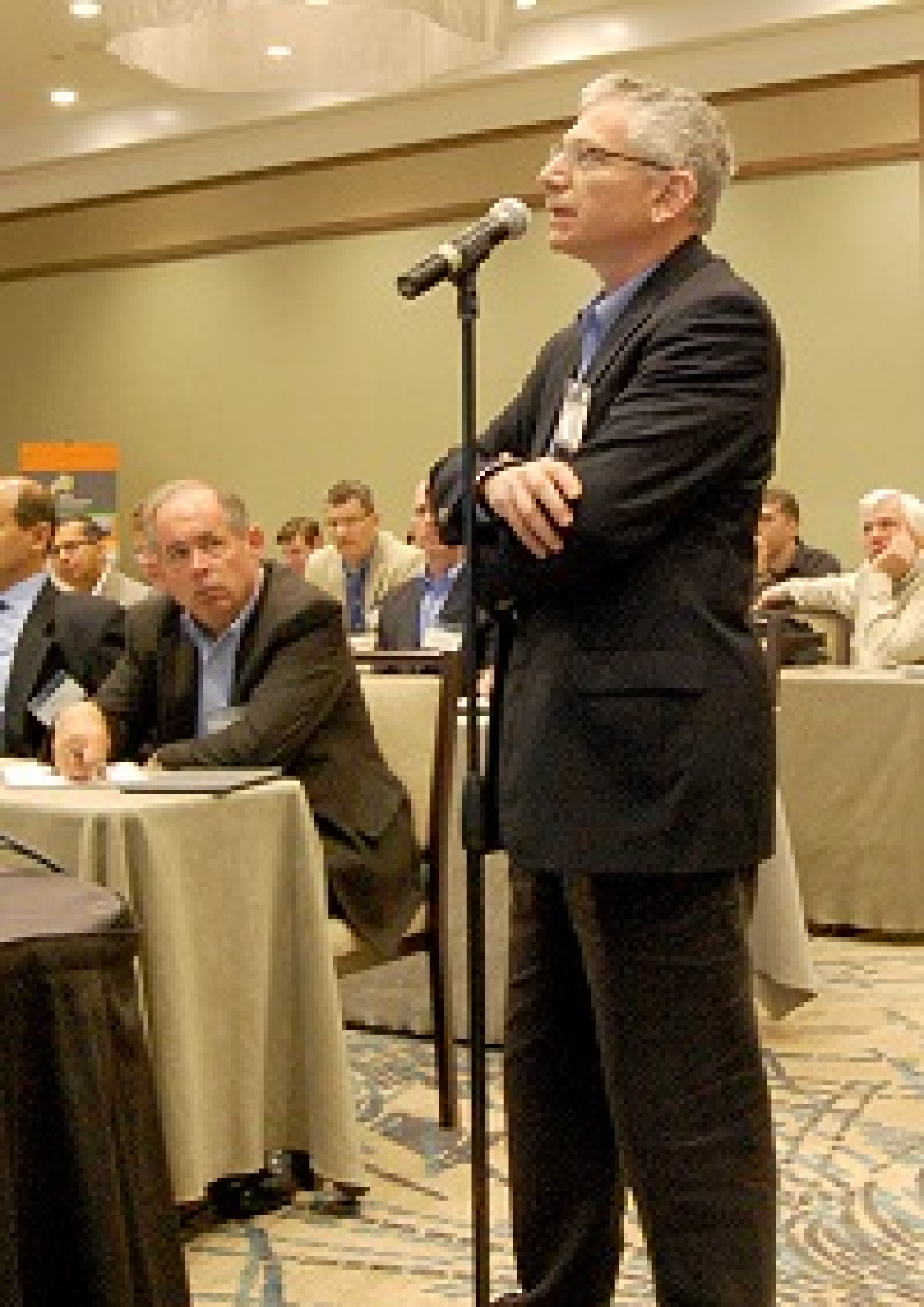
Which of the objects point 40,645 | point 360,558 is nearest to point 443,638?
point 40,645

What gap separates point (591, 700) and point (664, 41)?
750 centimetres

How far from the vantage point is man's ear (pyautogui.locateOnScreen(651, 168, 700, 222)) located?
200 cm

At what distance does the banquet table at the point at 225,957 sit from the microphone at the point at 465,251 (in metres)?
1.03

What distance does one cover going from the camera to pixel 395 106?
9.98m

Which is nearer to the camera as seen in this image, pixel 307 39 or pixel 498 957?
pixel 498 957

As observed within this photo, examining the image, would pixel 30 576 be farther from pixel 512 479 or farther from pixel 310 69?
pixel 310 69

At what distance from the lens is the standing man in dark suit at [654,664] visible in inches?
75.2

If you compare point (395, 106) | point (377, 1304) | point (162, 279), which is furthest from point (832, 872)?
point (162, 279)

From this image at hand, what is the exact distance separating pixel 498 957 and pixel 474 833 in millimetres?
2028

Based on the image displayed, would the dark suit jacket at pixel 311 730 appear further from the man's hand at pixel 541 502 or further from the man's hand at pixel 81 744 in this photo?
the man's hand at pixel 541 502

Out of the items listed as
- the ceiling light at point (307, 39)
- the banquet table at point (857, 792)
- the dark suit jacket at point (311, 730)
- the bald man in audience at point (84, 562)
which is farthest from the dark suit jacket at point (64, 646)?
the bald man in audience at point (84, 562)

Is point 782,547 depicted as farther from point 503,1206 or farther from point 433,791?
point 503,1206

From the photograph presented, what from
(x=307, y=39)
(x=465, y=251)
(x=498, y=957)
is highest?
(x=307, y=39)

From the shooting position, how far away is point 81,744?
3119 mm
